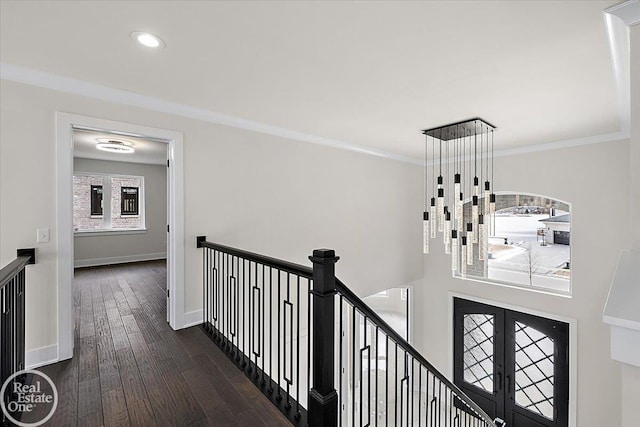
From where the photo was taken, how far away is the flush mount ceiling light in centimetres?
469

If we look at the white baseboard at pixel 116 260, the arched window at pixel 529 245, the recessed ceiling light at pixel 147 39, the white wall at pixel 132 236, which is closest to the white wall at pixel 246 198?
the recessed ceiling light at pixel 147 39

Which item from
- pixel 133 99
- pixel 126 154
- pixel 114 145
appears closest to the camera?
pixel 133 99

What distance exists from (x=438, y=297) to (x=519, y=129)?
3527 mm

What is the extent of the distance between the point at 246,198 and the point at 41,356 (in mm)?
2175

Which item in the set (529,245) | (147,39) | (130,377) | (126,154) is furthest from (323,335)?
(126,154)

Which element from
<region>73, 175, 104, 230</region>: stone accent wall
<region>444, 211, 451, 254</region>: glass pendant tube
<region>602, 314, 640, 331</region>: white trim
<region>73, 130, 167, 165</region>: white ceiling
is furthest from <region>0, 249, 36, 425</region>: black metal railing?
<region>73, 175, 104, 230</region>: stone accent wall

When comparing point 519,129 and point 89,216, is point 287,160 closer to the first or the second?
point 519,129

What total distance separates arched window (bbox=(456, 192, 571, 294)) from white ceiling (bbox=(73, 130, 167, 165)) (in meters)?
5.88

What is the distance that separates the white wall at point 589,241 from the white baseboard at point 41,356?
6.03 m

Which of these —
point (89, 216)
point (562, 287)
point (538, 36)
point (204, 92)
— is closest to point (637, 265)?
point (538, 36)

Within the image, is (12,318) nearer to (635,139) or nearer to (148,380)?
(148,380)

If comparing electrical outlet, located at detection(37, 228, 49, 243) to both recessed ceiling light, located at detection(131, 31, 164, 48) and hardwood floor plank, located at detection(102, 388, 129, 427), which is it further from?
recessed ceiling light, located at detection(131, 31, 164, 48)

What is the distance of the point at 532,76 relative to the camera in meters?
A: 2.29

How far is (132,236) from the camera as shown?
6602 millimetres
